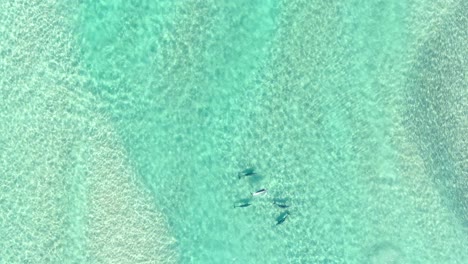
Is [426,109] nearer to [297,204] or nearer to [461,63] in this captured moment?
[461,63]

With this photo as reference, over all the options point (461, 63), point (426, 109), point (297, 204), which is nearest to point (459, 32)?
point (461, 63)

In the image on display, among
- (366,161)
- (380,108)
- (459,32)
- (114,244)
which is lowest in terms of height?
(114,244)

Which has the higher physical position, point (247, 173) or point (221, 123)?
point (221, 123)

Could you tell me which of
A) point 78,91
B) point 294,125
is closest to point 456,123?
point 294,125

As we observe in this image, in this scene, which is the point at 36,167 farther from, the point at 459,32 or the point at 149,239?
the point at 459,32

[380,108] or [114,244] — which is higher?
[380,108]

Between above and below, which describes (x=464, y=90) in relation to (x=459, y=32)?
below
